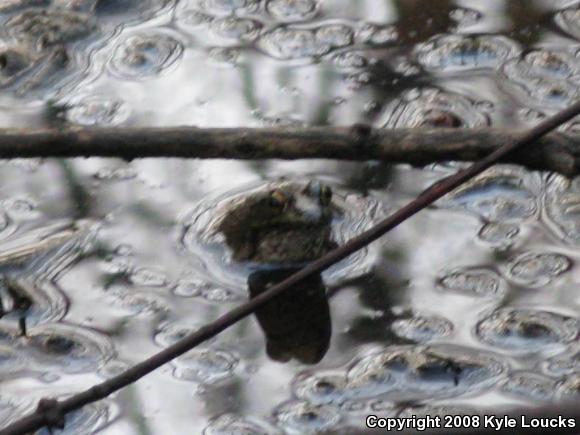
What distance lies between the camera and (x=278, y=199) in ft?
8.21

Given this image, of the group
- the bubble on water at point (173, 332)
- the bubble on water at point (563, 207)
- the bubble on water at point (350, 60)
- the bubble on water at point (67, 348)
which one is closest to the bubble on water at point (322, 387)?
the bubble on water at point (173, 332)

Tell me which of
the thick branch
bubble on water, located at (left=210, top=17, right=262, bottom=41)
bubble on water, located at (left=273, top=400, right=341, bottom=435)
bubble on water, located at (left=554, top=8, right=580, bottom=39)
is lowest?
bubble on water, located at (left=273, top=400, right=341, bottom=435)

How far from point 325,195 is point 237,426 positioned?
59 cm

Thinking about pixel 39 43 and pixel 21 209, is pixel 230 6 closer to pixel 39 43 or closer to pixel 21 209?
pixel 39 43

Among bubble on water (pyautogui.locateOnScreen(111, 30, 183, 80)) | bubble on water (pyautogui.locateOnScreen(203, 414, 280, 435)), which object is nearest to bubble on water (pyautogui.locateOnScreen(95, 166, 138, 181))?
bubble on water (pyautogui.locateOnScreen(111, 30, 183, 80))

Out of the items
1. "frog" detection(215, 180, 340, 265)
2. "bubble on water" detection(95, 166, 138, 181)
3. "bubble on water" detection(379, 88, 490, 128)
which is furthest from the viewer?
"bubble on water" detection(379, 88, 490, 128)

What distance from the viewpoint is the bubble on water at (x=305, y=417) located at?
2096 millimetres

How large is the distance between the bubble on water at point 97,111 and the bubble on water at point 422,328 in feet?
3.00

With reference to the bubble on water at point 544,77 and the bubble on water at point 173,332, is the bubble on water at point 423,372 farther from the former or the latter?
the bubble on water at point 544,77

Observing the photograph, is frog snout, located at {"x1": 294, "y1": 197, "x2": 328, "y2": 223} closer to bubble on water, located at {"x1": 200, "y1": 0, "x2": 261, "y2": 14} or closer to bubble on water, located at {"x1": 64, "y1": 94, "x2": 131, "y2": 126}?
bubble on water, located at {"x1": 64, "y1": 94, "x2": 131, "y2": 126}

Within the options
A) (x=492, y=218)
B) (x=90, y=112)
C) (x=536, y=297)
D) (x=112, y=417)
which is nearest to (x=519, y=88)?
(x=492, y=218)

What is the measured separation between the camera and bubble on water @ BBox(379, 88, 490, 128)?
285 centimetres

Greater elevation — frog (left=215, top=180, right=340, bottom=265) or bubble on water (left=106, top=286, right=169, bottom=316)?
frog (left=215, top=180, right=340, bottom=265)

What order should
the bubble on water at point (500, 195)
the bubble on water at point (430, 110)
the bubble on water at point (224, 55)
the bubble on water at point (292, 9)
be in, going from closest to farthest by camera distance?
the bubble on water at point (500, 195)
the bubble on water at point (430, 110)
the bubble on water at point (224, 55)
the bubble on water at point (292, 9)
